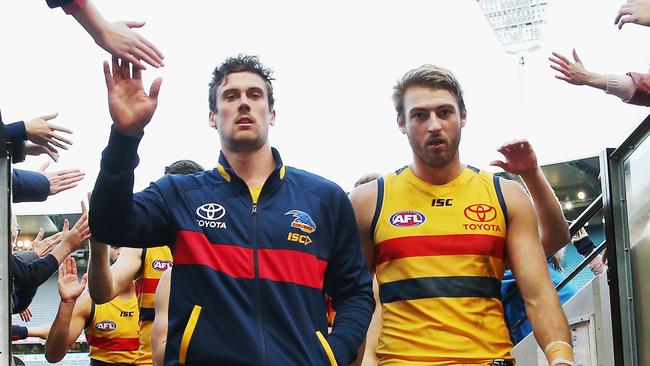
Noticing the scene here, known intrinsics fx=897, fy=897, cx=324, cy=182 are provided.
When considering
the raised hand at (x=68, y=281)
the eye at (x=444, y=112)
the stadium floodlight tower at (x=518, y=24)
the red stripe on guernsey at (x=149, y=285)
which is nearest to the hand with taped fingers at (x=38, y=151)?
the raised hand at (x=68, y=281)

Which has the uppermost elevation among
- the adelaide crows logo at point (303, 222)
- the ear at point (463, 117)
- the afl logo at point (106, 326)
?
the ear at point (463, 117)

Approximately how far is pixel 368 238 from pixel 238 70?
0.99 metres

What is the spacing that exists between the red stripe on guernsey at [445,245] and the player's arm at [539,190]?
13.6 inches

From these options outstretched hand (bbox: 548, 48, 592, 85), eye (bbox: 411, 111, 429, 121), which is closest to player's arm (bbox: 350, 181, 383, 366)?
eye (bbox: 411, 111, 429, 121)

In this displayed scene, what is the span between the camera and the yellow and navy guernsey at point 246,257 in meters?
3.00

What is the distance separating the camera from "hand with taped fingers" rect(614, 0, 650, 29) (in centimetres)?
391

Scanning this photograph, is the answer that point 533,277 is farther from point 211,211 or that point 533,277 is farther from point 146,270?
point 146,270

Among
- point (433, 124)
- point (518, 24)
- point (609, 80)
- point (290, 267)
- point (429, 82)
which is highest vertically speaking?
point (518, 24)

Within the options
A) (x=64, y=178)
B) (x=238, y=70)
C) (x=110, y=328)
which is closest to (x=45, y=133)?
(x=64, y=178)

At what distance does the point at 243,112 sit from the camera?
11.3ft

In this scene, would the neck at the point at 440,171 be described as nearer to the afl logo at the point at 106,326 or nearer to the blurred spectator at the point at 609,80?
the blurred spectator at the point at 609,80

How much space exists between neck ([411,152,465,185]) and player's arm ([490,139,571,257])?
0.16 m

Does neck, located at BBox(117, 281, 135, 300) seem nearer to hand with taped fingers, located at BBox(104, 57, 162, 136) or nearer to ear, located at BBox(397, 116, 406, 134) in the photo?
ear, located at BBox(397, 116, 406, 134)

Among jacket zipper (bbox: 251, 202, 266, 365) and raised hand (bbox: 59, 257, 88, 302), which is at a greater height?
raised hand (bbox: 59, 257, 88, 302)
